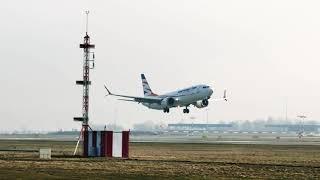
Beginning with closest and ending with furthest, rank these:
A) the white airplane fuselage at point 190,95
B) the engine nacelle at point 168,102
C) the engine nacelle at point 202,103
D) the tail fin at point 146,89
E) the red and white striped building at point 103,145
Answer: the red and white striped building at point 103,145, the white airplane fuselage at point 190,95, the engine nacelle at point 202,103, the engine nacelle at point 168,102, the tail fin at point 146,89

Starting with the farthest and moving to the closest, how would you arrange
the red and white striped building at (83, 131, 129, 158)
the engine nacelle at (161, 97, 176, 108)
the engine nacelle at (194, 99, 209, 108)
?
the engine nacelle at (161, 97, 176, 108)
the engine nacelle at (194, 99, 209, 108)
the red and white striped building at (83, 131, 129, 158)

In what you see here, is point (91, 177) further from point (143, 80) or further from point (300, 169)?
point (143, 80)

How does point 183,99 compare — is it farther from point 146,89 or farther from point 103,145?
point 103,145

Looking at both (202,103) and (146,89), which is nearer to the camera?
(202,103)

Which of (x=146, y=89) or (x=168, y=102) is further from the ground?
(x=146, y=89)

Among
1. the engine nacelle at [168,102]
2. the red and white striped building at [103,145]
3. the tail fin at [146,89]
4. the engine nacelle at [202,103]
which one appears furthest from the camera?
the tail fin at [146,89]

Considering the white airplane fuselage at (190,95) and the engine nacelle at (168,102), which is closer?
the white airplane fuselage at (190,95)

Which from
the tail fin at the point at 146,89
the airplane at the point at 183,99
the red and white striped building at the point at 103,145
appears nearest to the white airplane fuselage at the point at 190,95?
the airplane at the point at 183,99

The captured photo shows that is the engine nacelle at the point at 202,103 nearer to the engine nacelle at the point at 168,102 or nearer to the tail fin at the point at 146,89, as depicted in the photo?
the engine nacelle at the point at 168,102

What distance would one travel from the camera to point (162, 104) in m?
130

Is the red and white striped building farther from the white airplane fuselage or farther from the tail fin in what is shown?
the tail fin

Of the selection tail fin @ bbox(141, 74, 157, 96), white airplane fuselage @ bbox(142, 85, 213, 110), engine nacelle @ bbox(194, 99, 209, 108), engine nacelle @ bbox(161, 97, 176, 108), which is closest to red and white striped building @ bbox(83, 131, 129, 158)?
white airplane fuselage @ bbox(142, 85, 213, 110)

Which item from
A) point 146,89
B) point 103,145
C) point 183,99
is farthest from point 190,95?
point 103,145

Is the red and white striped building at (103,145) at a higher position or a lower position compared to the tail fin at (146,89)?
lower
